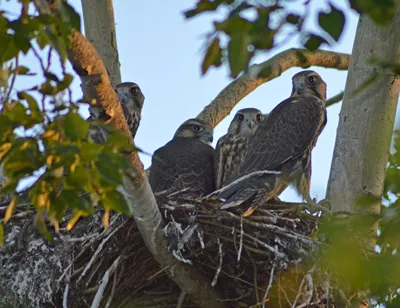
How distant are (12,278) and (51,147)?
2.74m

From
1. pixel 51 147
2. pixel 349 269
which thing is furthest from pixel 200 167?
pixel 349 269

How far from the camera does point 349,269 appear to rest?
259 centimetres

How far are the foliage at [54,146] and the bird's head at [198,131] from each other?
452 cm

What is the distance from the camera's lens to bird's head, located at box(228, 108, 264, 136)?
779 centimetres

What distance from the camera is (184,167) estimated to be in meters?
7.28

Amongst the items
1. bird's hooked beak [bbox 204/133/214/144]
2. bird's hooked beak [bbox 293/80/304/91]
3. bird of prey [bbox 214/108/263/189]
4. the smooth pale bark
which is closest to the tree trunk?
bird's hooked beak [bbox 204/133/214/144]

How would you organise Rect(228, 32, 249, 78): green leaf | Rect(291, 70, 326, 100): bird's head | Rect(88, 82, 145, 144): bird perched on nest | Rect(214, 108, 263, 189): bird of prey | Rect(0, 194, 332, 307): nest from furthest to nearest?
Rect(88, 82, 145, 144): bird perched on nest, Rect(291, 70, 326, 100): bird's head, Rect(214, 108, 263, 189): bird of prey, Rect(0, 194, 332, 307): nest, Rect(228, 32, 249, 78): green leaf

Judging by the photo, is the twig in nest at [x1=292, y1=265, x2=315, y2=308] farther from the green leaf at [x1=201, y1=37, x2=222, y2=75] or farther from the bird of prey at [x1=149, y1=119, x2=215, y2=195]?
the green leaf at [x1=201, y1=37, x2=222, y2=75]

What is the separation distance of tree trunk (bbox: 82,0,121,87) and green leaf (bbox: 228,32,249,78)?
491 cm

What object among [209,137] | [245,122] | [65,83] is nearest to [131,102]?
[209,137]

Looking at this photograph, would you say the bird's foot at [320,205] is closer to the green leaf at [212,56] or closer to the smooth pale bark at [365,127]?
the smooth pale bark at [365,127]

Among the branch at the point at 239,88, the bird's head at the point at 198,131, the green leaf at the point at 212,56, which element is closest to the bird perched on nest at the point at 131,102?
the bird's head at the point at 198,131

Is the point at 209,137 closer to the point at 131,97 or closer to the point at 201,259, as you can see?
the point at 131,97

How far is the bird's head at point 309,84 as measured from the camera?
790 centimetres
